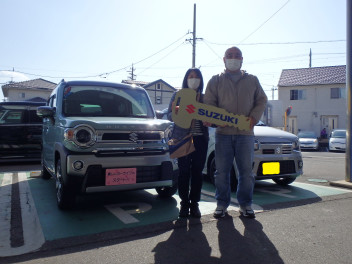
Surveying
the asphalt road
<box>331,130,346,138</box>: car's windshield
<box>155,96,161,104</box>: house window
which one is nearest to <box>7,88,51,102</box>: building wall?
<box>155,96,161,104</box>: house window

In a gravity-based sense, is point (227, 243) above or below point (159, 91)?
below

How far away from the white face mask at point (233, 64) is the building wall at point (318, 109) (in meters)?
28.3

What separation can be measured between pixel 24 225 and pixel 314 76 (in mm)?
32035

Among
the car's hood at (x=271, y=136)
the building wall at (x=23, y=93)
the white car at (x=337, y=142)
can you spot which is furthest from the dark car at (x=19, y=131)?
the building wall at (x=23, y=93)

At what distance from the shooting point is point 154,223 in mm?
3221

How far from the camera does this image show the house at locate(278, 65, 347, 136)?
28250mm

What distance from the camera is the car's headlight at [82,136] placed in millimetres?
3330

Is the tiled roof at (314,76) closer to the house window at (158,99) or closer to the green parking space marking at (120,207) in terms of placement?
the house window at (158,99)

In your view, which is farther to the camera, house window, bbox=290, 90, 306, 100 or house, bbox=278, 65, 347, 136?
Result: house window, bbox=290, 90, 306, 100

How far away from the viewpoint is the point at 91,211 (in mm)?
3701

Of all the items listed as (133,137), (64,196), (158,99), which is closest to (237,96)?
(133,137)

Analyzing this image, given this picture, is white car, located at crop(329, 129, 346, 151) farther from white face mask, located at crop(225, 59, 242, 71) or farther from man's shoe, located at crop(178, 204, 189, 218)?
man's shoe, located at crop(178, 204, 189, 218)

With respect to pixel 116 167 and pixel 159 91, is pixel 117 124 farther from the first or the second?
pixel 159 91

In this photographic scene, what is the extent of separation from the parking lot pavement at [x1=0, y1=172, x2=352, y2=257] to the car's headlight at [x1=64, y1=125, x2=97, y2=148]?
0.85 m
